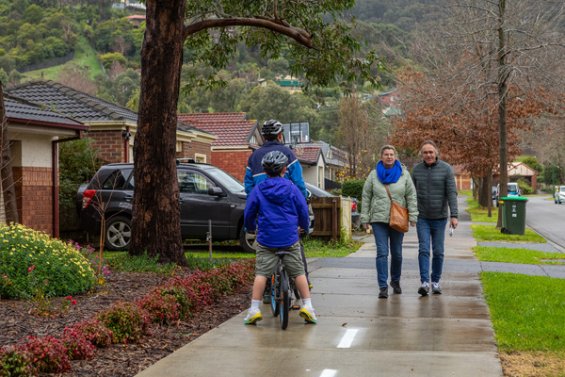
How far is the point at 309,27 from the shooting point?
14734mm

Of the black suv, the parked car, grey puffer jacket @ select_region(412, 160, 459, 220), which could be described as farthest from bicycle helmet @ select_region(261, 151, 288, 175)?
the parked car

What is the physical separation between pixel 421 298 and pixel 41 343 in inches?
207

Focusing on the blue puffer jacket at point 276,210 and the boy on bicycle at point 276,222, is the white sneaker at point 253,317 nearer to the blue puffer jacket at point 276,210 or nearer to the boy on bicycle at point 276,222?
the boy on bicycle at point 276,222

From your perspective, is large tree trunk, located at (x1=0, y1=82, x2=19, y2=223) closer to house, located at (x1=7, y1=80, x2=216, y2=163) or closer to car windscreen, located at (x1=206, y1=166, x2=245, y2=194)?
car windscreen, located at (x1=206, y1=166, x2=245, y2=194)

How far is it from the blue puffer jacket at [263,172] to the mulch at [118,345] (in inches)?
56.8

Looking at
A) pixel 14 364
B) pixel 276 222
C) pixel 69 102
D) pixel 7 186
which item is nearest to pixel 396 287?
pixel 276 222

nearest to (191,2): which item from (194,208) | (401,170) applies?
(194,208)

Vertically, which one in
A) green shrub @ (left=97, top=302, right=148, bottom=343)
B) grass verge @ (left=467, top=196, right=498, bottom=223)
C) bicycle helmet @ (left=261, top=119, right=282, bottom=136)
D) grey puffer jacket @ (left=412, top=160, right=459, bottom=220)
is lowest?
grass verge @ (left=467, top=196, right=498, bottom=223)

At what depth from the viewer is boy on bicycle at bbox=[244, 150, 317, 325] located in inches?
318

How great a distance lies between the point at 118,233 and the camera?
56.3 ft

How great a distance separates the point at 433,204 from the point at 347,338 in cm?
324

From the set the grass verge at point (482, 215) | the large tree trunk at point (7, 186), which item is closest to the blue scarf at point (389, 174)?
the large tree trunk at point (7, 186)

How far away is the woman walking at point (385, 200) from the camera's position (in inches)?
398

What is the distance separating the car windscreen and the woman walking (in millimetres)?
6778
